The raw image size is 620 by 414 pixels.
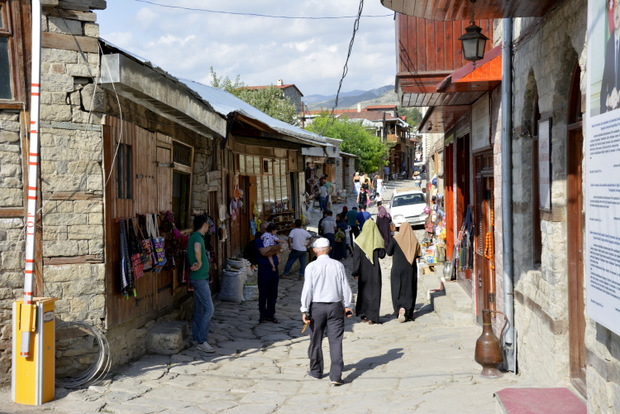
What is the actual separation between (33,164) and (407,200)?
62.1 ft

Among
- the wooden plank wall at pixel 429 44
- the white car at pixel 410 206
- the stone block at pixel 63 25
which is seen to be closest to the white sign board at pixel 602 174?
the stone block at pixel 63 25

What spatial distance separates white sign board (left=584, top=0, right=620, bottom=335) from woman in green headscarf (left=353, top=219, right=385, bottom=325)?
6610mm

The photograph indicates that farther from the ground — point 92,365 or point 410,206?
point 410,206

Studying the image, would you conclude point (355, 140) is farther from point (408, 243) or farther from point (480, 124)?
point (480, 124)

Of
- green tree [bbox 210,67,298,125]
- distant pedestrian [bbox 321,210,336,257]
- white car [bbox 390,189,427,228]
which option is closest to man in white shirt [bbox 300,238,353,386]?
distant pedestrian [bbox 321,210,336,257]

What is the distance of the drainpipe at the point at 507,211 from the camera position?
704cm

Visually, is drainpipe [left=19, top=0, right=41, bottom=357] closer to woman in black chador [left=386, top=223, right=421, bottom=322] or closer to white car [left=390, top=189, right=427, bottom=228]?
woman in black chador [left=386, top=223, right=421, bottom=322]

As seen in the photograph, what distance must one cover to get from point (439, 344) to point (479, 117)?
10.1 feet

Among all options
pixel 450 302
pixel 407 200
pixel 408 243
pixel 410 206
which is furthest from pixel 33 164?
pixel 407 200

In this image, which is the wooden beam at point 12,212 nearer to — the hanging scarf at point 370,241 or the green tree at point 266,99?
the hanging scarf at point 370,241

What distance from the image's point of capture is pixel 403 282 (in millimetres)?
10727

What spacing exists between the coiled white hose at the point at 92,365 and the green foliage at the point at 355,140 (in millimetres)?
38473

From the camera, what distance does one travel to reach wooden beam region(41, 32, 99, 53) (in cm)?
669

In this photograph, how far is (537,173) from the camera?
654 cm
